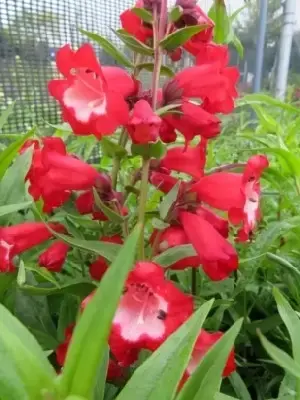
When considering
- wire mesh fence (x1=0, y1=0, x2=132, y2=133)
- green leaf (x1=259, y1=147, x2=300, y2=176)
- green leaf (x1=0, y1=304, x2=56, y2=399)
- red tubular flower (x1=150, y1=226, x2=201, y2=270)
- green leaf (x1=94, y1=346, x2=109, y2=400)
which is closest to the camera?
green leaf (x1=0, y1=304, x2=56, y2=399)

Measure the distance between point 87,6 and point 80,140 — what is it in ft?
3.99

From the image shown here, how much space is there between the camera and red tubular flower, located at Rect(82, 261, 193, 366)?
Result: 353 millimetres

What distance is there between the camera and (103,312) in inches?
8.6

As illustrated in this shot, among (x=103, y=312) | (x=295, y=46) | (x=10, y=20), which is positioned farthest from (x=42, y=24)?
(x=295, y=46)

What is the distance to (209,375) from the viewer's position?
257 mm

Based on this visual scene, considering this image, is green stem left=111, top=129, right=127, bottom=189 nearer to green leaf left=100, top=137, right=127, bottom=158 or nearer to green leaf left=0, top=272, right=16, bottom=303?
green leaf left=100, top=137, right=127, bottom=158

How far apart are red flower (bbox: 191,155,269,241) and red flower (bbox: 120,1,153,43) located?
13cm

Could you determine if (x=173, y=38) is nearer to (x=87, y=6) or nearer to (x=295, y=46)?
(x=87, y=6)

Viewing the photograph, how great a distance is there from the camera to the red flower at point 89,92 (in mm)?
391

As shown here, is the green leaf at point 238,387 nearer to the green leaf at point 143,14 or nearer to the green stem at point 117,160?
the green stem at point 117,160

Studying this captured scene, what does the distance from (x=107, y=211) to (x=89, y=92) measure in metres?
0.10

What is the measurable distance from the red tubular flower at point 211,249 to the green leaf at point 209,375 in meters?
0.13

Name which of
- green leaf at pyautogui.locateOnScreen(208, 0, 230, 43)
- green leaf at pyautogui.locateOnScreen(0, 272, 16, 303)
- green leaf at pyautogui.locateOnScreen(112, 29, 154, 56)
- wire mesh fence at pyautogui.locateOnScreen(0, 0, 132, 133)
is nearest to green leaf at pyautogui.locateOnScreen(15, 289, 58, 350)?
green leaf at pyautogui.locateOnScreen(0, 272, 16, 303)

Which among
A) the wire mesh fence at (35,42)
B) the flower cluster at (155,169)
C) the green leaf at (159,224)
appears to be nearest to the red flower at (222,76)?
the flower cluster at (155,169)
